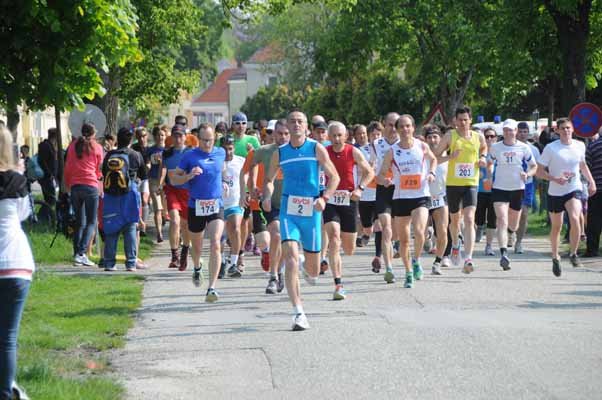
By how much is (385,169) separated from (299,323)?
13.2 ft

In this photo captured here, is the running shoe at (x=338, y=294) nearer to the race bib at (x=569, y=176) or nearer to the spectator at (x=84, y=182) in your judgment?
the race bib at (x=569, y=176)

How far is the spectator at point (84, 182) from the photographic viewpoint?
17.0 meters

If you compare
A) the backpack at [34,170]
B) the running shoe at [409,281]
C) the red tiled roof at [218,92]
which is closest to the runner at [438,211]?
the running shoe at [409,281]

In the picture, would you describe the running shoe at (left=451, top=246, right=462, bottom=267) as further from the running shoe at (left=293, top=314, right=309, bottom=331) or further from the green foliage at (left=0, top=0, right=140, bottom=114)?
the running shoe at (left=293, top=314, right=309, bottom=331)

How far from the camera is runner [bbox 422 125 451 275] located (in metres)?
15.1

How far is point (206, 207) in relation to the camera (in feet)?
43.0

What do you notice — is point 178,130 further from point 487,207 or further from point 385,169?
point 487,207

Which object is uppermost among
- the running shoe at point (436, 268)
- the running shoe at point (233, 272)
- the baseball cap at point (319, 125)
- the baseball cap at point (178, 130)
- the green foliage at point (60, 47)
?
the green foliage at point (60, 47)

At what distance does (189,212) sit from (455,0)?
82.4 ft

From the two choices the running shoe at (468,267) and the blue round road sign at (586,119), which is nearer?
the running shoe at (468,267)

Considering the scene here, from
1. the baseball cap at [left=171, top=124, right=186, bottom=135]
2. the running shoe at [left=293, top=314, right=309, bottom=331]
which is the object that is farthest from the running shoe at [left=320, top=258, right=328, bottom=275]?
the running shoe at [left=293, top=314, right=309, bottom=331]

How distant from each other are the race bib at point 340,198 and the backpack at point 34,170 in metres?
12.9

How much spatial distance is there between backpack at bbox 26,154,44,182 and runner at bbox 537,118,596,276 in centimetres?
1294

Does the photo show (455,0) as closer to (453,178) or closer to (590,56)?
(590,56)
